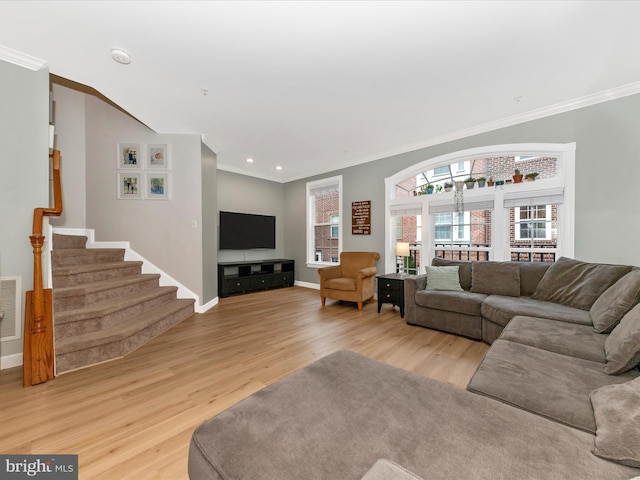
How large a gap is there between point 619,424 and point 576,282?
2.40m

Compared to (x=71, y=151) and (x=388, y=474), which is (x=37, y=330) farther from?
(x=71, y=151)

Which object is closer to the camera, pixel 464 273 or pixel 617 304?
pixel 617 304

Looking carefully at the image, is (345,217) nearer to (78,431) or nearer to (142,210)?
(142,210)

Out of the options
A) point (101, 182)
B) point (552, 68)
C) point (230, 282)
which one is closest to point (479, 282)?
point (552, 68)

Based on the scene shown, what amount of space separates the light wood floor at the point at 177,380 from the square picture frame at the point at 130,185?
2.08 meters

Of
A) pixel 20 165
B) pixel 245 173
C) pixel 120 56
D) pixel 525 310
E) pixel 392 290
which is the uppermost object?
pixel 120 56

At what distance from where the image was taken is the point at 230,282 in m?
4.99

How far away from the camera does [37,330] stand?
197 centimetres

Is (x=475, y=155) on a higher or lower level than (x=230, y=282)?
higher

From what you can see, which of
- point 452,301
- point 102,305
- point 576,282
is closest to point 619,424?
point 452,301

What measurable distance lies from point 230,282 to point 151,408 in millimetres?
3360

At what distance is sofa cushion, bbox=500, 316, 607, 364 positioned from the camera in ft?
5.23

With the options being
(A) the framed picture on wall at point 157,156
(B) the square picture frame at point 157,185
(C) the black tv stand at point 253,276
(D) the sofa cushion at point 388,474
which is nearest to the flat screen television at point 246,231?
(C) the black tv stand at point 253,276

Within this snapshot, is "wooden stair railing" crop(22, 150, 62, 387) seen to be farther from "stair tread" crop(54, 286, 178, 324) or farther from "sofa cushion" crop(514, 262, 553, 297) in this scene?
"sofa cushion" crop(514, 262, 553, 297)
